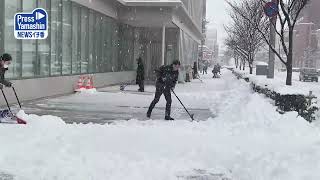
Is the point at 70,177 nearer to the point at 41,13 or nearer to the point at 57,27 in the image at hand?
the point at 41,13

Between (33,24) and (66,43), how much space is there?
12.0 meters

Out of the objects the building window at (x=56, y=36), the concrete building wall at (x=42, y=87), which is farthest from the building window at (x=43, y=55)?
the building window at (x=56, y=36)

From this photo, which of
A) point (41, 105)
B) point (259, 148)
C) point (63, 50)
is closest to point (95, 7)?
point (63, 50)

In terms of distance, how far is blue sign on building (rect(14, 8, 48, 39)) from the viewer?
8.81m

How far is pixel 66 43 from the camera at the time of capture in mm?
20734

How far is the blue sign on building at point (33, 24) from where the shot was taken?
8.81 metres

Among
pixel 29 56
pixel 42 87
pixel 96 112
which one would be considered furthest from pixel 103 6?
pixel 96 112

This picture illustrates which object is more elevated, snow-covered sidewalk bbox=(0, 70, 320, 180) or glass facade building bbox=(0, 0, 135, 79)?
glass facade building bbox=(0, 0, 135, 79)

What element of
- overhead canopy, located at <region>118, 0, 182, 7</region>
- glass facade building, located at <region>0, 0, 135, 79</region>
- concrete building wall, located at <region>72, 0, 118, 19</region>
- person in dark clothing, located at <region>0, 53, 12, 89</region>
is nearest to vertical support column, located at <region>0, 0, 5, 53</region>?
glass facade building, located at <region>0, 0, 135, 79</region>

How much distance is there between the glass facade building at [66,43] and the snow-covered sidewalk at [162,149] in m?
5.97

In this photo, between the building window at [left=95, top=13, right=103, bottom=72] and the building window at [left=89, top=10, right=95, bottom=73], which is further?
the building window at [left=95, top=13, right=103, bottom=72]

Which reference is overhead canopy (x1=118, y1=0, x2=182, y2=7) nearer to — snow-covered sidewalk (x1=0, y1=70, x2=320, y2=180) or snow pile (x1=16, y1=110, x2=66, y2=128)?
snow-covered sidewalk (x1=0, y1=70, x2=320, y2=180)

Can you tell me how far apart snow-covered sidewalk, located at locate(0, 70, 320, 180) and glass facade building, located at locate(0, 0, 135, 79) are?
5975 millimetres

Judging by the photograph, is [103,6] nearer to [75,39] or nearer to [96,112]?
[75,39]
